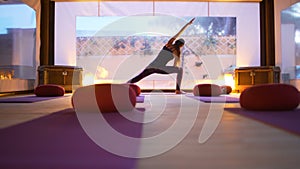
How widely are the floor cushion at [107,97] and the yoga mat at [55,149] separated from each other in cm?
61

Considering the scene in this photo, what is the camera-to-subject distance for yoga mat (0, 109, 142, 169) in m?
0.81

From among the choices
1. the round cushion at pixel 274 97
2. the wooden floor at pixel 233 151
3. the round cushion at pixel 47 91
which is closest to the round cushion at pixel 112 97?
the wooden floor at pixel 233 151

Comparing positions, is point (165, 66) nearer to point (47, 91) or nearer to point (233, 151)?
point (47, 91)

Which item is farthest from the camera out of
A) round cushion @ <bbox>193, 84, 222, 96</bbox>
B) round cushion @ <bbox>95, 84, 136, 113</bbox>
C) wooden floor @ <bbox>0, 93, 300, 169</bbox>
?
round cushion @ <bbox>193, 84, 222, 96</bbox>

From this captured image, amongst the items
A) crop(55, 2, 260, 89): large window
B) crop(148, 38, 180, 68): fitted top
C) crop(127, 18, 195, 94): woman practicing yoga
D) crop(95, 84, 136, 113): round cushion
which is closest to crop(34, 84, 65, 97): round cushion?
crop(127, 18, 195, 94): woman practicing yoga

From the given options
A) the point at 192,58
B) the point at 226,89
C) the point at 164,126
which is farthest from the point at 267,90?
the point at 192,58

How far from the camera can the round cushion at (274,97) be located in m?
2.13

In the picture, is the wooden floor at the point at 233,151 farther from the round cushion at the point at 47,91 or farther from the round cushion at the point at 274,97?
the round cushion at the point at 47,91

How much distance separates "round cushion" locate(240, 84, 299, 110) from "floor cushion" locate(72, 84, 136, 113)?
92 cm

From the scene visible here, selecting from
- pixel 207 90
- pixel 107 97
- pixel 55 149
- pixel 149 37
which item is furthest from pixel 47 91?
pixel 55 149

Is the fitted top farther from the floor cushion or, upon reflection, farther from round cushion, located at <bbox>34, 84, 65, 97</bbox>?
the floor cushion

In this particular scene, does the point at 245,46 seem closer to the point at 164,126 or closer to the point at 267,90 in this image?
the point at 267,90

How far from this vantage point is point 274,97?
85.1 inches

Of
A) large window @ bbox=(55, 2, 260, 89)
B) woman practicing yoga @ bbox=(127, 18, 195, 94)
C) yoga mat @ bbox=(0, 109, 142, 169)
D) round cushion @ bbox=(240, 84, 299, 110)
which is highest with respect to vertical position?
large window @ bbox=(55, 2, 260, 89)
